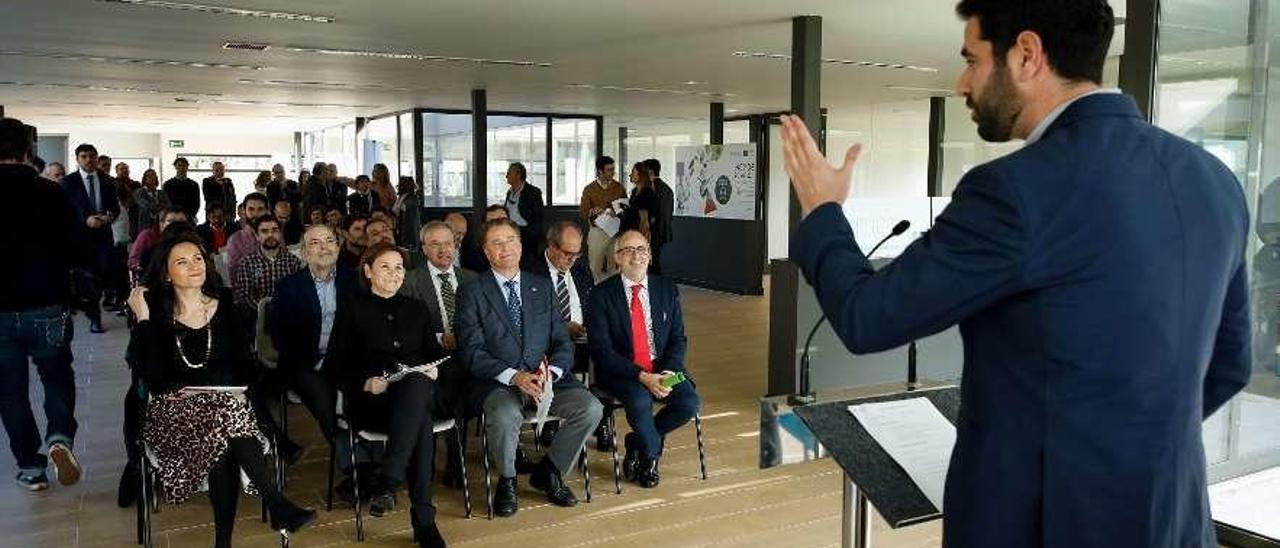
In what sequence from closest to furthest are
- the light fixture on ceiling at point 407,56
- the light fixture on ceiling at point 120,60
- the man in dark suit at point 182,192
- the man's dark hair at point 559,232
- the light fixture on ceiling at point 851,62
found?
the man's dark hair at point 559,232 → the light fixture on ceiling at point 407,56 → the light fixture on ceiling at point 120,60 → the light fixture on ceiling at point 851,62 → the man in dark suit at point 182,192

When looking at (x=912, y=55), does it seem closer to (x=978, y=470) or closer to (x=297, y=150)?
(x=978, y=470)

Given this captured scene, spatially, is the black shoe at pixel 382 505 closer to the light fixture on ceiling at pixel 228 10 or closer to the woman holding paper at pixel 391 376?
the woman holding paper at pixel 391 376

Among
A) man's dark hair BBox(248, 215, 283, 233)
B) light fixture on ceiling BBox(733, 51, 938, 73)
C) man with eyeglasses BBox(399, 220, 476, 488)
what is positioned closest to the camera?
man with eyeglasses BBox(399, 220, 476, 488)

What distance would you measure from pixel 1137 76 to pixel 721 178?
22.5ft

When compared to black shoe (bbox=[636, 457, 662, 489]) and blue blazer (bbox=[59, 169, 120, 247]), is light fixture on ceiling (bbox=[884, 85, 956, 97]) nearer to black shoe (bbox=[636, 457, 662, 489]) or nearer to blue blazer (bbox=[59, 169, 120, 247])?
black shoe (bbox=[636, 457, 662, 489])

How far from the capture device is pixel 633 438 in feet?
14.5

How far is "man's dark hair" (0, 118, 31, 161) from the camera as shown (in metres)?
3.98

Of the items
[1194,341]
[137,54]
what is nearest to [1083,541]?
[1194,341]

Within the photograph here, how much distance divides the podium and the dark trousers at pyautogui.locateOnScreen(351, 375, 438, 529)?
2.26m

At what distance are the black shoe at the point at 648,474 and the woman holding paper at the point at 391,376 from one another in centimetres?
103

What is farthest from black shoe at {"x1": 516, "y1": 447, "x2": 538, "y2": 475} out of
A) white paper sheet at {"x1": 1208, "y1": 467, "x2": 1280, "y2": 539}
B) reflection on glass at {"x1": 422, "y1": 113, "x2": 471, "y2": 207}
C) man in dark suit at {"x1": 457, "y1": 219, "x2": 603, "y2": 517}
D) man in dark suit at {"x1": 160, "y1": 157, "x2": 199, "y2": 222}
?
reflection on glass at {"x1": 422, "y1": 113, "x2": 471, "y2": 207}

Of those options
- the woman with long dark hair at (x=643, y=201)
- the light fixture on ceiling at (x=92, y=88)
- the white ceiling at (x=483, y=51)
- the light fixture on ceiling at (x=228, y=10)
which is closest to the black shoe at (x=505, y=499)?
the white ceiling at (x=483, y=51)

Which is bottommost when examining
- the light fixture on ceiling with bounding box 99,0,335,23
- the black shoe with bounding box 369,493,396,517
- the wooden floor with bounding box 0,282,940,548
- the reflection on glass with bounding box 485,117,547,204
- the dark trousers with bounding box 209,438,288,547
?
the wooden floor with bounding box 0,282,940,548

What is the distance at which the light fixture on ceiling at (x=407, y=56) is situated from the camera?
740 centimetres
